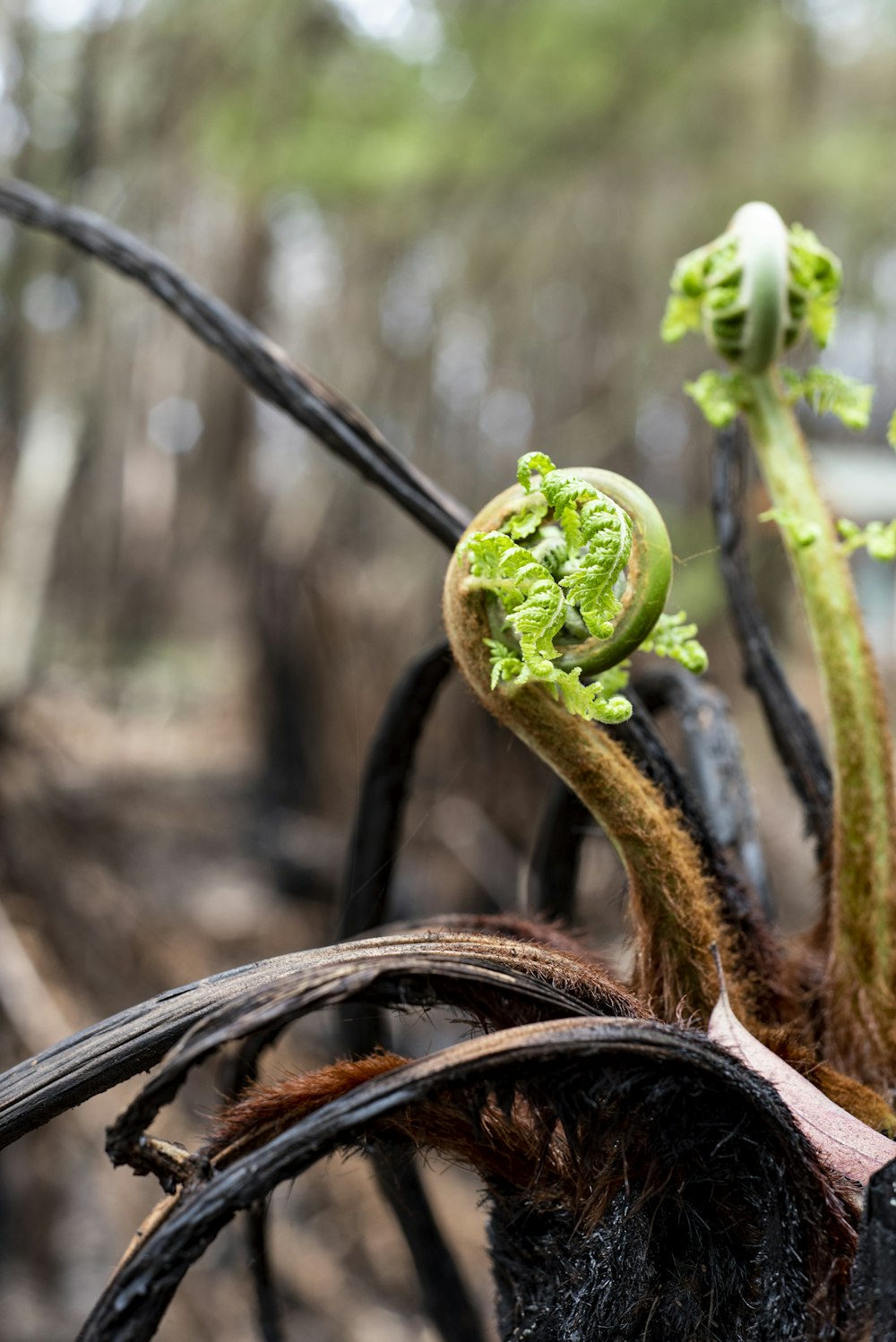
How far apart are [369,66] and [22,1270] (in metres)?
3.85

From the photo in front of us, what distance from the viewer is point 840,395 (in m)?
0.47

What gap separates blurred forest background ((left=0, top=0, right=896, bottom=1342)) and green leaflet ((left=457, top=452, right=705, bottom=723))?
17cm

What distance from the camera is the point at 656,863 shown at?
13.8 inches

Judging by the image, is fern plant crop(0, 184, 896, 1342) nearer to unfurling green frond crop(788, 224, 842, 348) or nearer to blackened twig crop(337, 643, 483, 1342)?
unfurling green frond crop(788, 224, 842, 348)

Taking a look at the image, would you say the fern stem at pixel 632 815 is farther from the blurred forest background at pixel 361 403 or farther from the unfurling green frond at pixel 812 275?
the unfurling green frond at pixel 812 275

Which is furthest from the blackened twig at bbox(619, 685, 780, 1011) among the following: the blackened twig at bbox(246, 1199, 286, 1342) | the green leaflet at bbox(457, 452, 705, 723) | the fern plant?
the blackened twig at bbox(246, 1199, 286, 1342)

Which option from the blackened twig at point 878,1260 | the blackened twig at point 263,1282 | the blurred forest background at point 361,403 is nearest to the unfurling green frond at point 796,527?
the blurred forest background at point 361,403

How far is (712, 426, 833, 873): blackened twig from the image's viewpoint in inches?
18.8

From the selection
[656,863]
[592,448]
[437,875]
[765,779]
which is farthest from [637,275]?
[656,863]

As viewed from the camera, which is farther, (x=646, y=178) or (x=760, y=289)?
(x=646, y=178)

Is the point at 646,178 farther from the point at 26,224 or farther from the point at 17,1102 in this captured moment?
the point at 17,1102

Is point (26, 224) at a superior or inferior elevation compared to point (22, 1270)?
superior

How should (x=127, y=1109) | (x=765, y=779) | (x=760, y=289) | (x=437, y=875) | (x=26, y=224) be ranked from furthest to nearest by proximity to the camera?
(x=765, y=779), (x=437, y=875), (x=26, y=224), (x=760, y=289), (x=127, y=1109)

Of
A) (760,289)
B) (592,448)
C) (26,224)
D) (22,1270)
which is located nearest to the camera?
(760,289)
